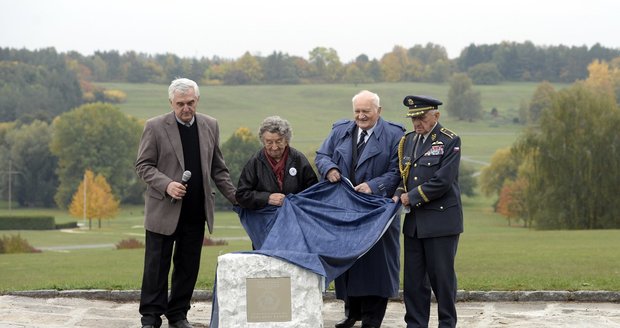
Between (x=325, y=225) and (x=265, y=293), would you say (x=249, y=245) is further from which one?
(x=265, y=293)

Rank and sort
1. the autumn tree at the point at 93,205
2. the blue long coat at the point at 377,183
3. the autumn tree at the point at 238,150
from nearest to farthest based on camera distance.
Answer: the blue long coat at the point at 377,183
the autumn tree at the point at 93,205
the autumn tree at the point at 238,150

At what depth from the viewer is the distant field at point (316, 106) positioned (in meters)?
135

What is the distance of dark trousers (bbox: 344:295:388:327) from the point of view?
980cm

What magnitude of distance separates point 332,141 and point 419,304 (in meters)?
1.80

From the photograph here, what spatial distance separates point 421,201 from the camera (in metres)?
9.16

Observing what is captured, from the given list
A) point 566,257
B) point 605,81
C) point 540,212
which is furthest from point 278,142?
point 605,81

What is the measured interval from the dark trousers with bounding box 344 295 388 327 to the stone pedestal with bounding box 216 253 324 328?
3.71 ft

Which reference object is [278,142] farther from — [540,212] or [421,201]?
[540,212]

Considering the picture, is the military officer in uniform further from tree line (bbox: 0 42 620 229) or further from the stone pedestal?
tree line (bbox: 0 42 620 229)

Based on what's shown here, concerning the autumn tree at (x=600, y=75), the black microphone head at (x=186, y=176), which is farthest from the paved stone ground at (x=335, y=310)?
the autumn tree at (x=600, y=75)

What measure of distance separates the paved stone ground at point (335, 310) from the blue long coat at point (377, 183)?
1.54 feet

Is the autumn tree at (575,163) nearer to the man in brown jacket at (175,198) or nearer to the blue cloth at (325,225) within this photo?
the blue cloth at (325,225)

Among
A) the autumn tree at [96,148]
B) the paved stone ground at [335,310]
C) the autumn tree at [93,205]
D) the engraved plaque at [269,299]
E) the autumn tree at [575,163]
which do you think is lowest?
the autumn tree at [93,205]

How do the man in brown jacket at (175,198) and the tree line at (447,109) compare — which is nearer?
the man in brown jacket at (175,198)
